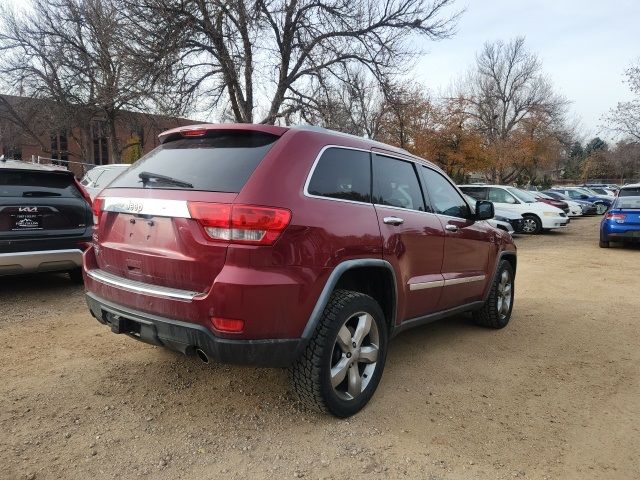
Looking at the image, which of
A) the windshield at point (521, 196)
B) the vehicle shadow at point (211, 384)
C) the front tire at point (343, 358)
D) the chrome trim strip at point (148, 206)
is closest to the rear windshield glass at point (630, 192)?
the windshield at point (521, 196)

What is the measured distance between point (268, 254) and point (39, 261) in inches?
160

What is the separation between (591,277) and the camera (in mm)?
8391

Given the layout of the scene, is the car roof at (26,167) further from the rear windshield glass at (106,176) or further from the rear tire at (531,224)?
the rear tire at (531,224)

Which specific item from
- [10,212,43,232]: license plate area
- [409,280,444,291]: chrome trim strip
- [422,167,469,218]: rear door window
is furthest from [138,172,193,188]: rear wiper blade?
[10,212,43,232]: license plate area

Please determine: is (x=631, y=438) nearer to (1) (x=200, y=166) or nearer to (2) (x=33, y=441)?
(1) (x=200, y=166)

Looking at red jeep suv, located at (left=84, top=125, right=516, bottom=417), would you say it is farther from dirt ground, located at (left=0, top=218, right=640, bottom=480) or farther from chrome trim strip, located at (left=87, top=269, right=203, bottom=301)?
dirt ground, located at (left=0, top=218, right=640, bottom=480)

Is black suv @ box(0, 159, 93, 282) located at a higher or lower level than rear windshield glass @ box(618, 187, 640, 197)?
lower

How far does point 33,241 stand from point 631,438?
5.80m

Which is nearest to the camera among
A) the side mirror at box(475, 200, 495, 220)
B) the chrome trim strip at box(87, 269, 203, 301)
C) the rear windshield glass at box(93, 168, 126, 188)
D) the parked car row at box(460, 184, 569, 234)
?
the chrome trim strip at box(87, 269, 203, 301)

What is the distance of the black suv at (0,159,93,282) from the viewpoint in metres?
5.26

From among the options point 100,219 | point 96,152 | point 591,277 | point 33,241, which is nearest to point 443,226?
point 100,219

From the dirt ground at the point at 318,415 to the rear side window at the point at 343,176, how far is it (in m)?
1.44

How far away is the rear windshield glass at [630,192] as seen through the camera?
1254 centimetres

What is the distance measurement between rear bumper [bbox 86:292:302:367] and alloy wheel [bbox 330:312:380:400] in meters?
0.41
